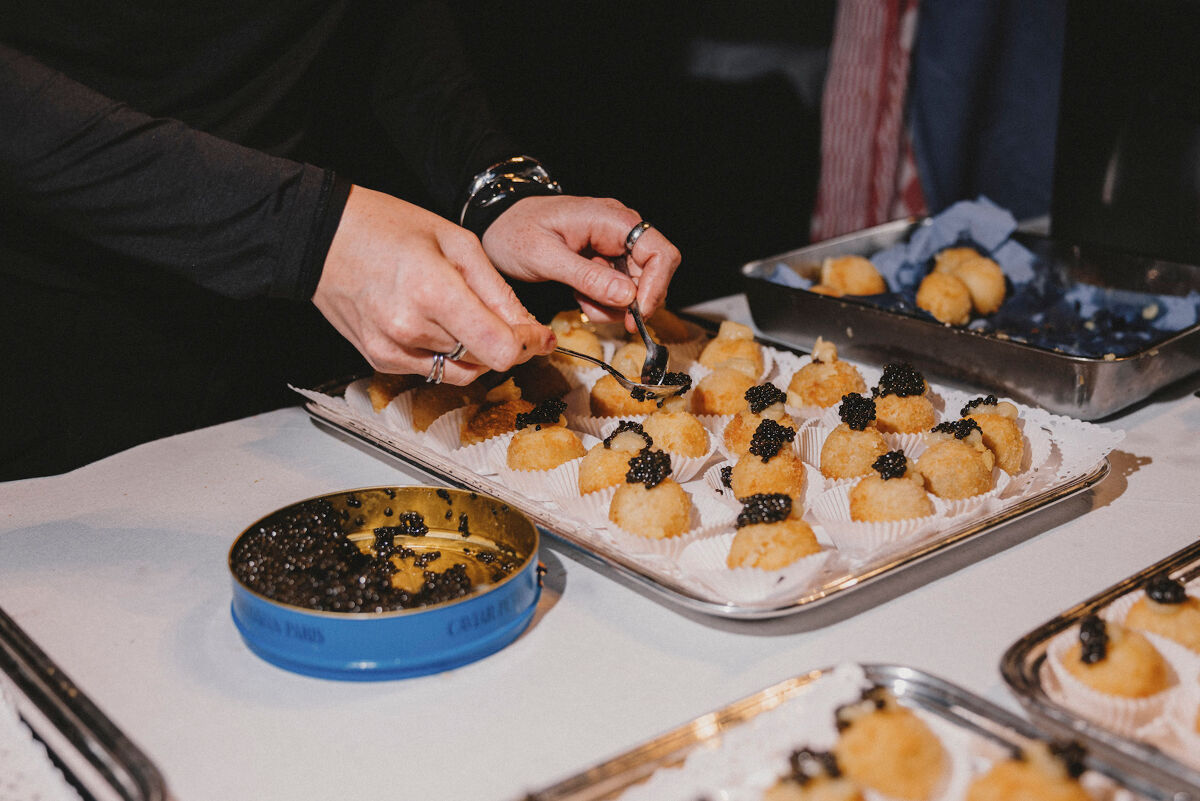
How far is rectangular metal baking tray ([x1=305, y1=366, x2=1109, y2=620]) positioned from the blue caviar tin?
0.11 m

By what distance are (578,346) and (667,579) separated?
88cm

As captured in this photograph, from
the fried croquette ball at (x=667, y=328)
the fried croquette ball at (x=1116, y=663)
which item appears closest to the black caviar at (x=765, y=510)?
the fried croquette ball at (x=1116, y=663)

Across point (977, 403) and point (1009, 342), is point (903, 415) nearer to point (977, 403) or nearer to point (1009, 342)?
point (977, 403)

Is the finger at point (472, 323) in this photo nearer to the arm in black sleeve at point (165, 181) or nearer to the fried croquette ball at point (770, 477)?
the arm in black sleeve at point (165, 181)

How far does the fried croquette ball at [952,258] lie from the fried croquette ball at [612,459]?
1.18m

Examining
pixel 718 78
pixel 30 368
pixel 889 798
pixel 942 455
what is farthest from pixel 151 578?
Result: pixel 718 78

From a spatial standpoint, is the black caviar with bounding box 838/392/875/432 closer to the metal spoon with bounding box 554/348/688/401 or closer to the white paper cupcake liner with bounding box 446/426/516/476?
the metal spoon with bounding box 554/348/688/401

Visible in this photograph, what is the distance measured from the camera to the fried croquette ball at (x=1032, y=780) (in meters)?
0.87

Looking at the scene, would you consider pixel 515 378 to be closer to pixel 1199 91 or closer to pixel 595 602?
pixel 595 602

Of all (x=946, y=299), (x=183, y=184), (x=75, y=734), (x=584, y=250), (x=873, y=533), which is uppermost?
(x=183, y=184)

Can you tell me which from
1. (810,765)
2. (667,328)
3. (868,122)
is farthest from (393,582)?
(868,122)

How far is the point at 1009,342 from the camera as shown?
73.5 inches

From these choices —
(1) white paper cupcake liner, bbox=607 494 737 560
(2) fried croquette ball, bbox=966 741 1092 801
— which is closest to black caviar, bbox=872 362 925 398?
(1) white paper cupcake liner, bbox=607 494 737 560

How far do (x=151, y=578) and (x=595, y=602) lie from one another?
0.59m
